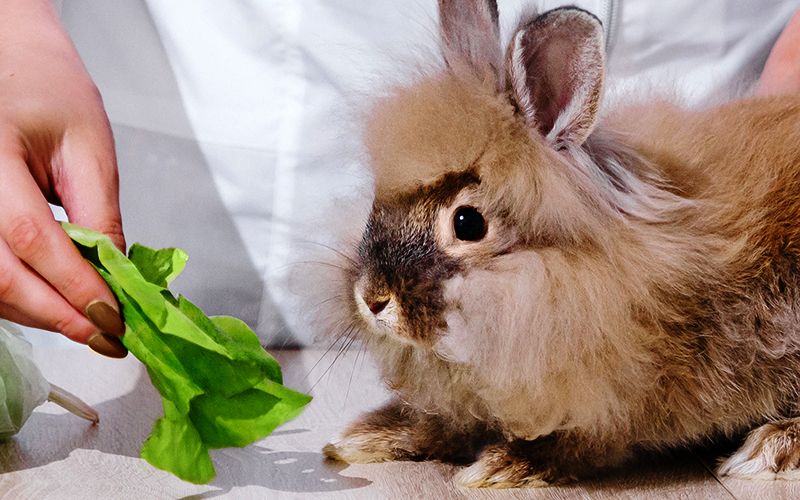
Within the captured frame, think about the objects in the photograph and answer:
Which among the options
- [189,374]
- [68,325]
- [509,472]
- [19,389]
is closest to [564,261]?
[509,472]

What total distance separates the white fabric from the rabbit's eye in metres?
0.43

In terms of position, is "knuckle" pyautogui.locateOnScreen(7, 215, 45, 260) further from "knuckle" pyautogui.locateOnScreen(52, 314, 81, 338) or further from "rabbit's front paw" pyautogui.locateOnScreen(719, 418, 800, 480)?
"rabbit's front paw" pyautogui.locateOnScreen(719, 418, 800, 480)

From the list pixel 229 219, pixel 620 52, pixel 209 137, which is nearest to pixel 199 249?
pixel 229 219

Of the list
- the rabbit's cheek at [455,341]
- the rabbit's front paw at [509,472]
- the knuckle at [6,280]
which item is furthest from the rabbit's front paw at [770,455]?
the knuckle at [6,280]

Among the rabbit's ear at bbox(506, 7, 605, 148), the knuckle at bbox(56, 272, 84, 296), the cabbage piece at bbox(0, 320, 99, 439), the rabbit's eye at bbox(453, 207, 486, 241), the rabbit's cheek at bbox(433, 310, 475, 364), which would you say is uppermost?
the rabbit's ear at bbox(506, 7, 605, 148)

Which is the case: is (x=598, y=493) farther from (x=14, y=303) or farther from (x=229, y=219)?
(x=229, y=219)

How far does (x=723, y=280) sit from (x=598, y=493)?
0.24 m

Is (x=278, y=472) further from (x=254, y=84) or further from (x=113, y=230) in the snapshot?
(x=254, y=84)

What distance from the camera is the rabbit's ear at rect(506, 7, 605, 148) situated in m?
0.81

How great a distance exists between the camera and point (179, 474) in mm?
841

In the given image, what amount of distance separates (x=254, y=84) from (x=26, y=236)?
582 mm

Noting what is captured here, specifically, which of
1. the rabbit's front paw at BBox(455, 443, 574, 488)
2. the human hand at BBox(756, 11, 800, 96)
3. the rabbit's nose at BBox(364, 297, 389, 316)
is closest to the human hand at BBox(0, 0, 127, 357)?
the rabbit's nose at BBox(364, 297, 389, 316)

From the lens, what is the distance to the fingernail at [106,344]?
34.4 inches

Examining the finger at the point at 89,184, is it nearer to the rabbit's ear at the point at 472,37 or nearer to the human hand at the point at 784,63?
the rabbit's ear at the point at 472,37
